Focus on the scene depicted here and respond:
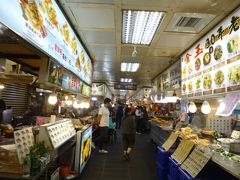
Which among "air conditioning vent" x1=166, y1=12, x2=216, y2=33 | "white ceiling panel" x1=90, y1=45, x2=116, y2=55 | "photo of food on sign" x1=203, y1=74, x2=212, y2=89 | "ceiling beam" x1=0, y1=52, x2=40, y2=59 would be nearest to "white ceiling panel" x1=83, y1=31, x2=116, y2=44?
"white ceiling panel" x1=90, y1=45, x2=116, y2=55

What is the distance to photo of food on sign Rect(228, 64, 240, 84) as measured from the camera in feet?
13.3

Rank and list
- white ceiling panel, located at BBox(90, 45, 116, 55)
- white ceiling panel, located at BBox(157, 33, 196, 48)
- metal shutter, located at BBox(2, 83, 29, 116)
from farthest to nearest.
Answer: metal shutter, located at BBox(2, 83, 29, 116) < white ceiling panel, located at BBox(90, 45, 116, 55) < white ceiling panel, located at BBox(157, 33, 196, 48)

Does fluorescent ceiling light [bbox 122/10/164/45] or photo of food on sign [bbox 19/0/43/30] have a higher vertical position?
fluorescent ceiling light [bbox 122/10/164/45]

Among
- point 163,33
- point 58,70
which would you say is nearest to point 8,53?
point 58,70

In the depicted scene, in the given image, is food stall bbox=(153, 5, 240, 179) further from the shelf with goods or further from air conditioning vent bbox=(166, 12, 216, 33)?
air conditioning vent bbox=(166, 12, 216, 33)

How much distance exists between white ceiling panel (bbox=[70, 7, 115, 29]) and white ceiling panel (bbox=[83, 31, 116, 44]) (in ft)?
1.39

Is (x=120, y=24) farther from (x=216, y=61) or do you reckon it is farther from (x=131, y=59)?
(x=131, y=59)

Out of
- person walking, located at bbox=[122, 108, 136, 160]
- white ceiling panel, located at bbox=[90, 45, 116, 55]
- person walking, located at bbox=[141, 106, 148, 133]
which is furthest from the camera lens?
person walking, located at bbox=[141, 106, 148, 133]

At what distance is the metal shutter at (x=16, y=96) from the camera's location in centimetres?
956

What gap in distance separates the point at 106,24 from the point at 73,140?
3077 mm

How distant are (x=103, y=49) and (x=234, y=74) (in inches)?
181

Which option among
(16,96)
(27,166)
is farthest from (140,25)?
(16,96)

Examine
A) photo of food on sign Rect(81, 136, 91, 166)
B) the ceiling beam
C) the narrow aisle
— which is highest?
the ceiling beam

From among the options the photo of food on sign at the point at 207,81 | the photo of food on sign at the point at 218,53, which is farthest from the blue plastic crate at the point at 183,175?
the photo of food on sign at the point at 218,53
